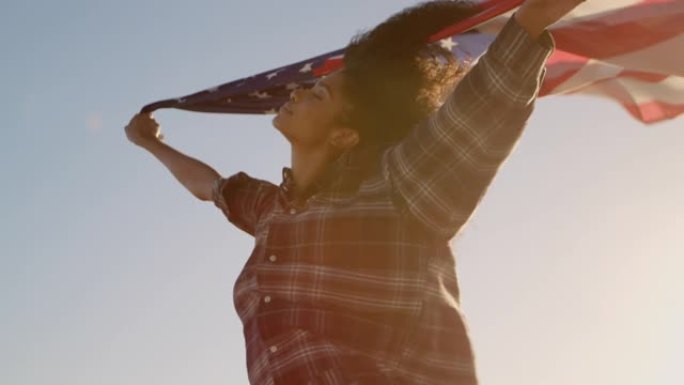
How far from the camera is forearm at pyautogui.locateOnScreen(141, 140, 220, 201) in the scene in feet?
16.7

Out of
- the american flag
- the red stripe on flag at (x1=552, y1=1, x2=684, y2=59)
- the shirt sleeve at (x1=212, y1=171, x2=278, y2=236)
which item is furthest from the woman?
the red stripe on flag at (x1=552, y1=1, x2=684, y2=59)

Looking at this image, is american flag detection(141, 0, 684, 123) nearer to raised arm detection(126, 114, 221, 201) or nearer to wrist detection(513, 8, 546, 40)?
raised arm detection(126, 114, 221, 201)

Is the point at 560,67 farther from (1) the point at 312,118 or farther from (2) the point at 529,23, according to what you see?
(2) the point at 529,23

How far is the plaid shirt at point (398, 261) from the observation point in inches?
130

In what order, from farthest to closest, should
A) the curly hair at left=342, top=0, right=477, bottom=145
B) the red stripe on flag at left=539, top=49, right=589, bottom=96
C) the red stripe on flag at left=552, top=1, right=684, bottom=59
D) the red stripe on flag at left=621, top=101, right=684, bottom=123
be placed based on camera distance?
the red stripe on flag at left=621, top=101, right=684, bottom=123 < the red stripe on flag at left=539, top=49, right=589, bottom=96 < the red stripe on flag at left=552, top=1, right=684, bottom=59 < the curly hair at left=342, top=0, right=477, bottom=145

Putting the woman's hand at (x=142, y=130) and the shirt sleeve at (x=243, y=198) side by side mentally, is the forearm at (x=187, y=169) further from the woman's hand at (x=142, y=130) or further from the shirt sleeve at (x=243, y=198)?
the shirt sleeve at (x=243, y=198)

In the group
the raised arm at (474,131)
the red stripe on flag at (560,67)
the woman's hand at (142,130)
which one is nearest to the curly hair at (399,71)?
the raised arm at (474,131)

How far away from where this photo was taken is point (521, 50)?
3.21 metres

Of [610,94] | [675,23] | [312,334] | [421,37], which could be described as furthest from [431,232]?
[610,94]

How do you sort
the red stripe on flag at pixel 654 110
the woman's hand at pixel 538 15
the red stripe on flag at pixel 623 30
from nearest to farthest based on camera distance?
the woman's hand at pixel 538 15 → the red stripe on flag at pixel 623 30 → the red stripe on flag at pixel 654 110

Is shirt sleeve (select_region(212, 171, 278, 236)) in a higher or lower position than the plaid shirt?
higher

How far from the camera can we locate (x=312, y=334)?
345 cm

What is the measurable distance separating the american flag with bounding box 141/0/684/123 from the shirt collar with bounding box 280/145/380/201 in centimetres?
93

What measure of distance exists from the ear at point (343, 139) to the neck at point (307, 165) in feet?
0.17
